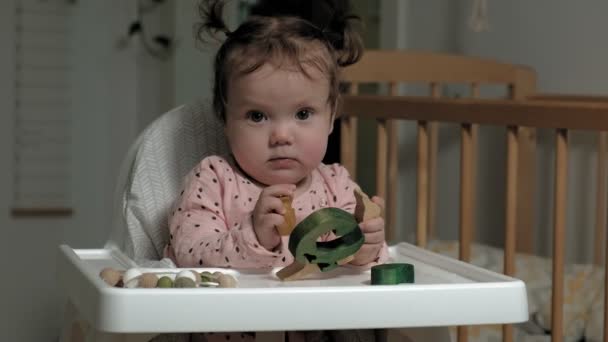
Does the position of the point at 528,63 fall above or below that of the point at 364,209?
above

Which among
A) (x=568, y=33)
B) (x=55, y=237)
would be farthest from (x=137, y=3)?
(x=568, y=33)

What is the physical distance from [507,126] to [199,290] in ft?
2.64

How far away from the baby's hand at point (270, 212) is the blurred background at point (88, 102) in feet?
5.74

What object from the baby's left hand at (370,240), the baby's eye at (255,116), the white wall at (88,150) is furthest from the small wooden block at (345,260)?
the white wall at (88,150)

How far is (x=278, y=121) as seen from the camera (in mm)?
1545

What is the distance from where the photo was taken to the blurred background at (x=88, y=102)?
3.32m

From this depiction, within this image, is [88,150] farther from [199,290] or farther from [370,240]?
[199,290]

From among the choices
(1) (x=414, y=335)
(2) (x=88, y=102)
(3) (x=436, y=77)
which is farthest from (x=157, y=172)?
(2) (x=88, y=102)

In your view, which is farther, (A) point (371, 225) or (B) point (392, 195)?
(B) point (392, 195)

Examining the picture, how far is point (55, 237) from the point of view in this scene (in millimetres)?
3520

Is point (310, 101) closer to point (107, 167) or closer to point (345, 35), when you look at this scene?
point (345, 35)

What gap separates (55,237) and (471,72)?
1407mm

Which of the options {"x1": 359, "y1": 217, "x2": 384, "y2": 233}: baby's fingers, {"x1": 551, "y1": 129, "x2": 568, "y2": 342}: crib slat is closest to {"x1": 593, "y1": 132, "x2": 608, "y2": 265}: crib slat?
{"x1": 551, "y1": 129, "x2": 568, "y2": 342}: crib slat

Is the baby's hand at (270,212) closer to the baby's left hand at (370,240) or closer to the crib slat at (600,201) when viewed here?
the baby's left hand at (370,240)
